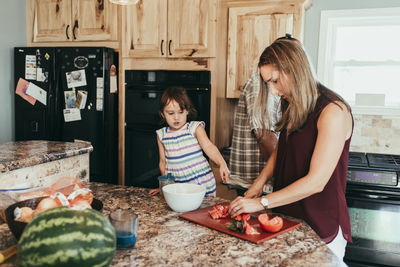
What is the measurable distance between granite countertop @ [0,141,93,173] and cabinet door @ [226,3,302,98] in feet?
5.16

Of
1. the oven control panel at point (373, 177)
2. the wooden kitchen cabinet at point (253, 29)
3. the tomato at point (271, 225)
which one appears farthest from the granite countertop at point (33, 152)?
the oven control panel at point (373, 177)

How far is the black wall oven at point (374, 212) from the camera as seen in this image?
101 inches

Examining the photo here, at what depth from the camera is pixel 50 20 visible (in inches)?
148

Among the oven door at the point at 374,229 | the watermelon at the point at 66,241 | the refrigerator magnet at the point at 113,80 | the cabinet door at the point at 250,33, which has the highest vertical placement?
the cabinet door at the point at 250,33

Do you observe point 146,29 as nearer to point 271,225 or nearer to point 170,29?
point 170,29

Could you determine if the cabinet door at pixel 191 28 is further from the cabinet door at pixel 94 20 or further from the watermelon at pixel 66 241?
the watermelon at pixel 66 241

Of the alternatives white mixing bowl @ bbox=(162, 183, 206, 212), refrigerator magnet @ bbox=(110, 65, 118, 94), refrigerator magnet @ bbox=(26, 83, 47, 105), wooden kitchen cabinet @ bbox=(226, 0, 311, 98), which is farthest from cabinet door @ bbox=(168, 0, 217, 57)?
white mixing bowl @ bbox=(162, 183, 206, 212)

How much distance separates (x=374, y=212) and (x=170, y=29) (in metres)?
2.15

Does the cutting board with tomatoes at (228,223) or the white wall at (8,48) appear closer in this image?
the cutting board with tomatoes at (228,223)

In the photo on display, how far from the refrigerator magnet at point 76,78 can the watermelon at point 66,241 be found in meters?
2.76

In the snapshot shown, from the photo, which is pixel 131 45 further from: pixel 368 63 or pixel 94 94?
pixel 368 63

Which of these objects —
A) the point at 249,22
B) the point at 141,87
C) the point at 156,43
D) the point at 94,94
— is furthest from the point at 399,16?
the point at 94,94

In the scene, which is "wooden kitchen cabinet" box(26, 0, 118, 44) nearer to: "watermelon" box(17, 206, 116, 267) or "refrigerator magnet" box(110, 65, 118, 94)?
"refrigerator magnet" box(110, 65, 118, 94)

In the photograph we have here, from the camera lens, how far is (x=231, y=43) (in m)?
3.10
